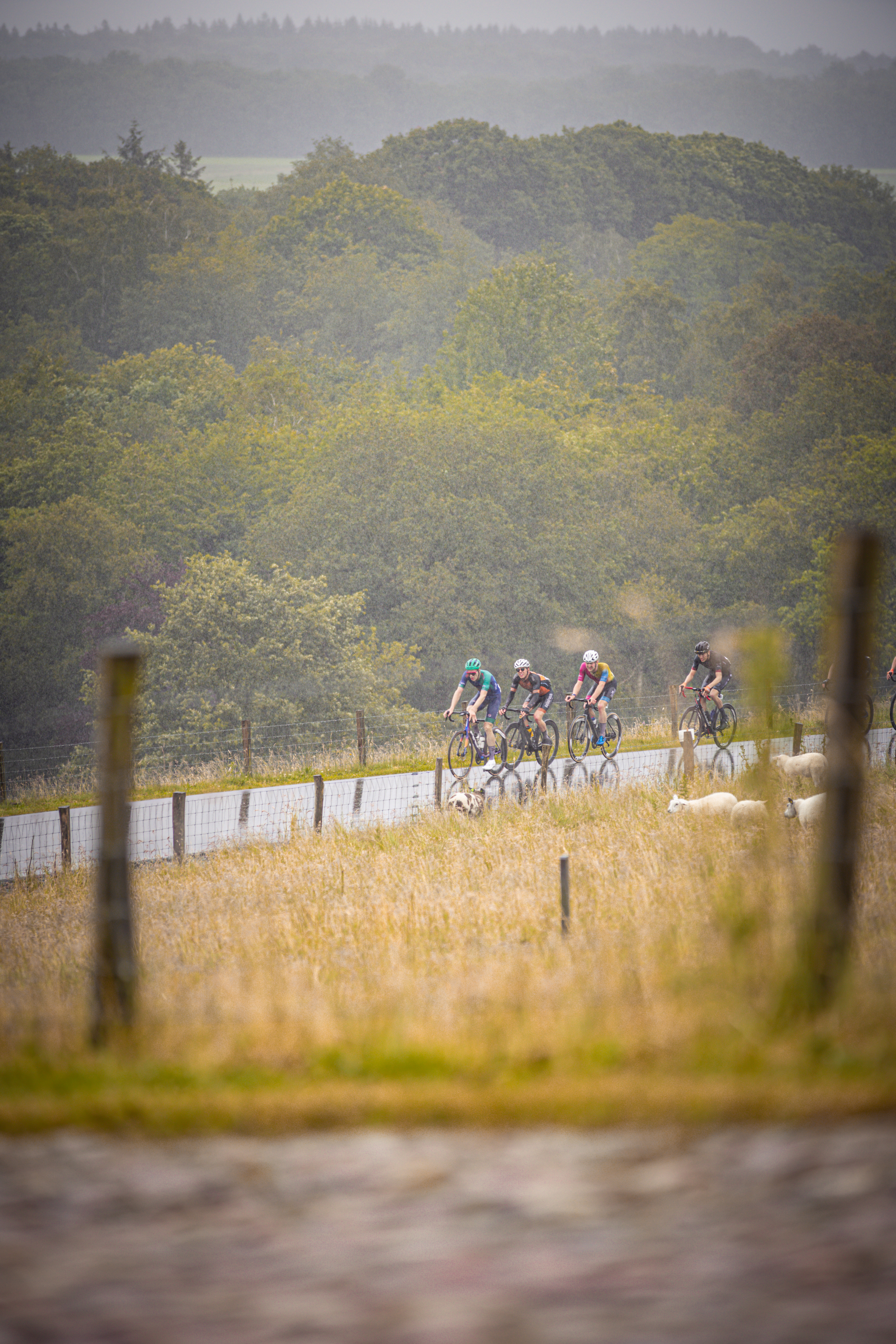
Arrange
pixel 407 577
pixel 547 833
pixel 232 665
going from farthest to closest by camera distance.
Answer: pixel 407 577 → pixel 232 665 → pixel 547 833

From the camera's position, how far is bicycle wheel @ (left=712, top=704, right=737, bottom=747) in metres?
21.2

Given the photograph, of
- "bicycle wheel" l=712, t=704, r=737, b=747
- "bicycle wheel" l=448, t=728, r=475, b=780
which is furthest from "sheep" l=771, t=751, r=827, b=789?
"bicycle wheel" l=448, t=728, r=475, b=780

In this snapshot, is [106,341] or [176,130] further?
[176,130]

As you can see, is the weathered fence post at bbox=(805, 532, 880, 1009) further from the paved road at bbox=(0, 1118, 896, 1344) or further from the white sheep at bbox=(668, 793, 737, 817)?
the white sheep at bbox=(668, 793, 737, 817)

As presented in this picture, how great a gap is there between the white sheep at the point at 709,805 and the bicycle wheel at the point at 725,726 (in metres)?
6.63

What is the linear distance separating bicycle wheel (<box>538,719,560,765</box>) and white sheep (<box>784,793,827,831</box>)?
6.70 m

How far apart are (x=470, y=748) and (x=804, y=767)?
A: 5.85m

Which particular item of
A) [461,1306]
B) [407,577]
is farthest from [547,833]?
[407,577]

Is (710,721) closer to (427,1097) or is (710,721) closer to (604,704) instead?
(604,704)

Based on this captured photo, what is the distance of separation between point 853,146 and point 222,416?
14402cm

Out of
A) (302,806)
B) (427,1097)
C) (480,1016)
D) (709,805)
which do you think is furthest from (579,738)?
(427,1097)

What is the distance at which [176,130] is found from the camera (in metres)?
193

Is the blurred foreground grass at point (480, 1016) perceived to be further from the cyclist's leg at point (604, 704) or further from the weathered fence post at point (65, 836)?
the cyclist's leg at point (604, 704)

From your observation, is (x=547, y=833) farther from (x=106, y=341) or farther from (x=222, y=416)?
(x=106, y=341)
